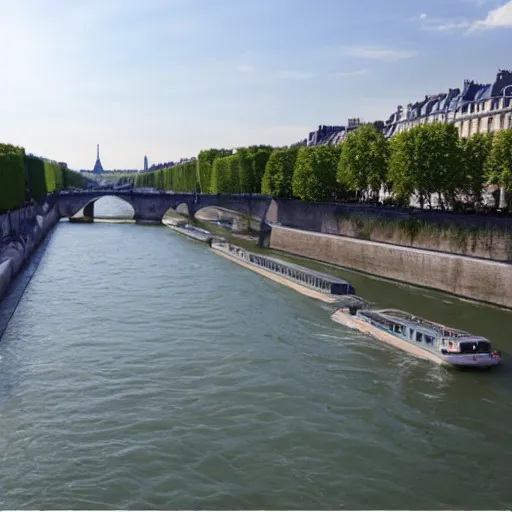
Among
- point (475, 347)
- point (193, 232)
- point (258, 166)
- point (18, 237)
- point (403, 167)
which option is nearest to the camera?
point (475, 347)

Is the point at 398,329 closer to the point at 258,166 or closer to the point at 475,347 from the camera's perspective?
the point at 475,347

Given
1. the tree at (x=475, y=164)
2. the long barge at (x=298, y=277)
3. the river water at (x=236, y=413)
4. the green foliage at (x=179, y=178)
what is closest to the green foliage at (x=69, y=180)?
the green foliage at (x=179, y=178)

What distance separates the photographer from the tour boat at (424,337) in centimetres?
2242

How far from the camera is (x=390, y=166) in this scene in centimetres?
4862

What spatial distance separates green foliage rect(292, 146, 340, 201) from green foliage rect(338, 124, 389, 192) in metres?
3.31

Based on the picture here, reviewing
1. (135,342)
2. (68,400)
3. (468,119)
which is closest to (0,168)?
(135,342)

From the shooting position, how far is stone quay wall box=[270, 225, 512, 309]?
109 feet

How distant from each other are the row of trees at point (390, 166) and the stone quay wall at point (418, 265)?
224 inches

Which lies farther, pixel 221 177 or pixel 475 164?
pixel 221 177

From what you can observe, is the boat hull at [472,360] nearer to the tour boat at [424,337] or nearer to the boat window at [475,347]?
the tour boat at [424,337]

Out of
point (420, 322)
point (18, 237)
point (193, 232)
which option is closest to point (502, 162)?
point (420, 322)

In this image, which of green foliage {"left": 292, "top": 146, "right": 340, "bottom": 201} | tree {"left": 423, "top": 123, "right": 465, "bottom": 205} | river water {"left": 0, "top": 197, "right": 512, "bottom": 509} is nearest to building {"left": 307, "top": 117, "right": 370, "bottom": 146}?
green foliage {"left": 292, "top": 146, "right": 340, "bottom": 201}

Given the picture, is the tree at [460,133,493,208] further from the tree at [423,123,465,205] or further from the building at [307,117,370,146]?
the building at [307,117,370,146]

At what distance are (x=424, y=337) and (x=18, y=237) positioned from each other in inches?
1268
